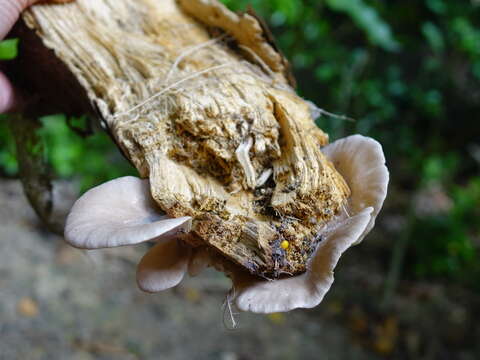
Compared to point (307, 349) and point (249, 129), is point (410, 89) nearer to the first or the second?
point (307, 349)

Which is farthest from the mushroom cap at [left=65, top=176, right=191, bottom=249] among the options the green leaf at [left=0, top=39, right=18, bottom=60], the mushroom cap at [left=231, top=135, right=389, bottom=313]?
the green leaf at [left=0, top=39, right=18, bottom=60]

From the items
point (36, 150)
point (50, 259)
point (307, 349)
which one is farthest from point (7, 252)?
point (307, 349)

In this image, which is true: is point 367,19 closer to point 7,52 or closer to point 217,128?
point 217,128

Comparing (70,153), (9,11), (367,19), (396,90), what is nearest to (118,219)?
(9,11)

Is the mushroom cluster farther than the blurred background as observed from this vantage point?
No

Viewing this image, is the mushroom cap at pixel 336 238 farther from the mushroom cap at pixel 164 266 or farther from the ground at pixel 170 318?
the ground at pixel 170 318

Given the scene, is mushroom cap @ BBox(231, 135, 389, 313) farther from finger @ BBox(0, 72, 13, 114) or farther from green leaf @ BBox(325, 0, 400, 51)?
green leaf @ BBox(325, 0, 400, 51)

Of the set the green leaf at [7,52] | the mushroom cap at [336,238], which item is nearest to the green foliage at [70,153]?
the green leaf at [7,52]
